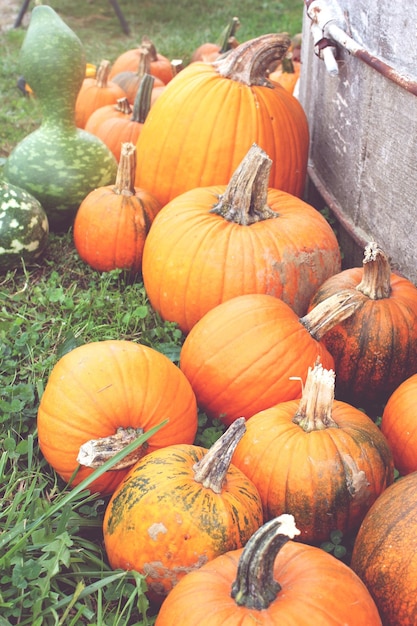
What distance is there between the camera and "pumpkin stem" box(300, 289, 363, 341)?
8.79 feet

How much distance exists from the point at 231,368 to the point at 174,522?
32.5 inches

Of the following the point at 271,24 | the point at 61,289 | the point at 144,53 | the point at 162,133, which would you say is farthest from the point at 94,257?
the point at 271,24

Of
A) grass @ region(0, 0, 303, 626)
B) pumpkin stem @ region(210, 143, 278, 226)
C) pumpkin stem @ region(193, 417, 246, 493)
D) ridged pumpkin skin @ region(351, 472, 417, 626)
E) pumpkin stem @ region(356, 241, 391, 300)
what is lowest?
grass @ region(0, 0, 303, 626)

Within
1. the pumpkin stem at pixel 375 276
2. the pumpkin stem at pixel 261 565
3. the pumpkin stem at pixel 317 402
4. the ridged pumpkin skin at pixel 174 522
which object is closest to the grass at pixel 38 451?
the ridged pumpkin skin at pixel 174 522

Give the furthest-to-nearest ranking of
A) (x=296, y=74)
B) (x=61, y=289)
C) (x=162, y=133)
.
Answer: (x=296, y=74) < (x=162, y=133) < (x=61, y=289)

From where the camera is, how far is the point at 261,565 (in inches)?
65.6

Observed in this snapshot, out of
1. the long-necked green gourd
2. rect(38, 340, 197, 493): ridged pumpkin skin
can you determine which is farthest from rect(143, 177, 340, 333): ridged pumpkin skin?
the long-necked green gourd

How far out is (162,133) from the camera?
154 inches

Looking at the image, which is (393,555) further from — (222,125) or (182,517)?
(222,125)

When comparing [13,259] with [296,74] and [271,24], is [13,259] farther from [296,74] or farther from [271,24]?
[271,24]

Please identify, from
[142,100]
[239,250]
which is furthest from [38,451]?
[142,100]

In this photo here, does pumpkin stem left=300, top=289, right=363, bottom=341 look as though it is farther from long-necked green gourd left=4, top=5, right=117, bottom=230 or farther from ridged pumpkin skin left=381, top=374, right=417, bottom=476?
long-necked green gourd left=4, top=5, right=117, bottom=230

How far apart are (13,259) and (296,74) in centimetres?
303

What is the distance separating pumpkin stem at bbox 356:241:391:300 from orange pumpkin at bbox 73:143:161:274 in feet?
4.30
